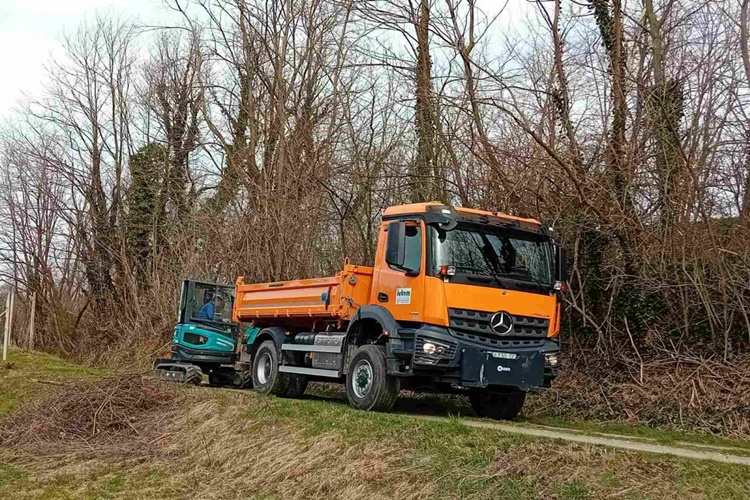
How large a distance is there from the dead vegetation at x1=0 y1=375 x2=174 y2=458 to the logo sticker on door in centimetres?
427

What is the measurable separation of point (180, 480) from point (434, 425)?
11.1 feet

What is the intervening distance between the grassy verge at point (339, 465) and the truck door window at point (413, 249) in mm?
2093

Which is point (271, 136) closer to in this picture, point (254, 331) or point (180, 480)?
point (254, 331)

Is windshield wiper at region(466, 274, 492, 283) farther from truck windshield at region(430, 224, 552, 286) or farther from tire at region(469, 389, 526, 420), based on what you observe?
tire at region(469, 389, 526, 420)

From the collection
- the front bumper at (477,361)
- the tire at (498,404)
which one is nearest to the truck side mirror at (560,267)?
the front bumper at (477,361)

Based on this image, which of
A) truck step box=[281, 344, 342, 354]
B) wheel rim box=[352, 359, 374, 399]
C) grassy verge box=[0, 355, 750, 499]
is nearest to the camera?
grassy verge box=[0, 355, 750, 499]

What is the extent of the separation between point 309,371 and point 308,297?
1.25 metres

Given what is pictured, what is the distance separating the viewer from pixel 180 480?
1011 centimetres

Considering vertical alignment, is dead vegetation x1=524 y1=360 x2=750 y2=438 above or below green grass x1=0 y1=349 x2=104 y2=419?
above

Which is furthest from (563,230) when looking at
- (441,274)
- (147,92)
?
(147,92)

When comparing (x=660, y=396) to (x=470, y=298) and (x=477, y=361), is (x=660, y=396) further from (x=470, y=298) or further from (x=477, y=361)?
(x=470, y=298)

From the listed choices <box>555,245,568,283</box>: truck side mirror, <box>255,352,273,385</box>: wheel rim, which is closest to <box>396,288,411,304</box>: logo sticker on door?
<box>555,245,568,283</box>: truck side mirror

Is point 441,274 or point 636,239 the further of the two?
point 636,239

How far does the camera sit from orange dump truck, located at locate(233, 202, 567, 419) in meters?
10.8
